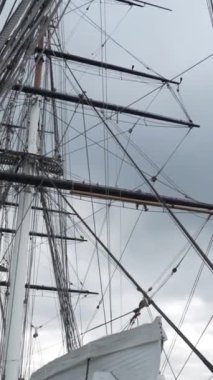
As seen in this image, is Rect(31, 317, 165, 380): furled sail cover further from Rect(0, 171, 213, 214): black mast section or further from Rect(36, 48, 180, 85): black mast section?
Rect(36, 48, 180, 85): black mast section

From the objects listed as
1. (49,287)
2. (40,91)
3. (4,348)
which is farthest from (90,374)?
(49,287)

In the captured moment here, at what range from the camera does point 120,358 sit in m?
7.01

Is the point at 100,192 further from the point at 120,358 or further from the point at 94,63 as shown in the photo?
the point at 120,358

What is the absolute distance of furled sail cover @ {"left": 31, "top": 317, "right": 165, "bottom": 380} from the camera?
683 cm

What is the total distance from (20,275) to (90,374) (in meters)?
11.7

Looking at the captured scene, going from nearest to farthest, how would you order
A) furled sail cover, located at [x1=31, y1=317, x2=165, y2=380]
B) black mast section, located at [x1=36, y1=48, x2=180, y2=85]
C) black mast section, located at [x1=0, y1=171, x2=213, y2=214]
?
furled sail cover, located at [x1=31, y1=317, x2=165, y2=380]
black mast section, located at [x1=0, y1=171, x2=213, y2=214]
black mast section, located at [x1=36, y1=48, x2=180, y2=85]

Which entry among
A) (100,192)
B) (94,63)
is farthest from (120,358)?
(94,63)

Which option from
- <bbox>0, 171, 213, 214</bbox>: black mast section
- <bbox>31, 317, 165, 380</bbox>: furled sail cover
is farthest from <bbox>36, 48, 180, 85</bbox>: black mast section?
<bbox>31, 317, 165, 380</bbox>: furled sail cover

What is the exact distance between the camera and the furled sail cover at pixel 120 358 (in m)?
6.83

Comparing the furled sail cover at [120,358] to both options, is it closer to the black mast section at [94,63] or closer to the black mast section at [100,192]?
the black mast section at [100,192]

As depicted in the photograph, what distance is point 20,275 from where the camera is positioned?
18.5 metres

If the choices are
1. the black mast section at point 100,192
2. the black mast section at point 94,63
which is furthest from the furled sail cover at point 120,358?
the black mast section at point 94,63

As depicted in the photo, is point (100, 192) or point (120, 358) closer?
point (120, 358)

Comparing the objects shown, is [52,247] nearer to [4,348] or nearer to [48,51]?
[4,348]
